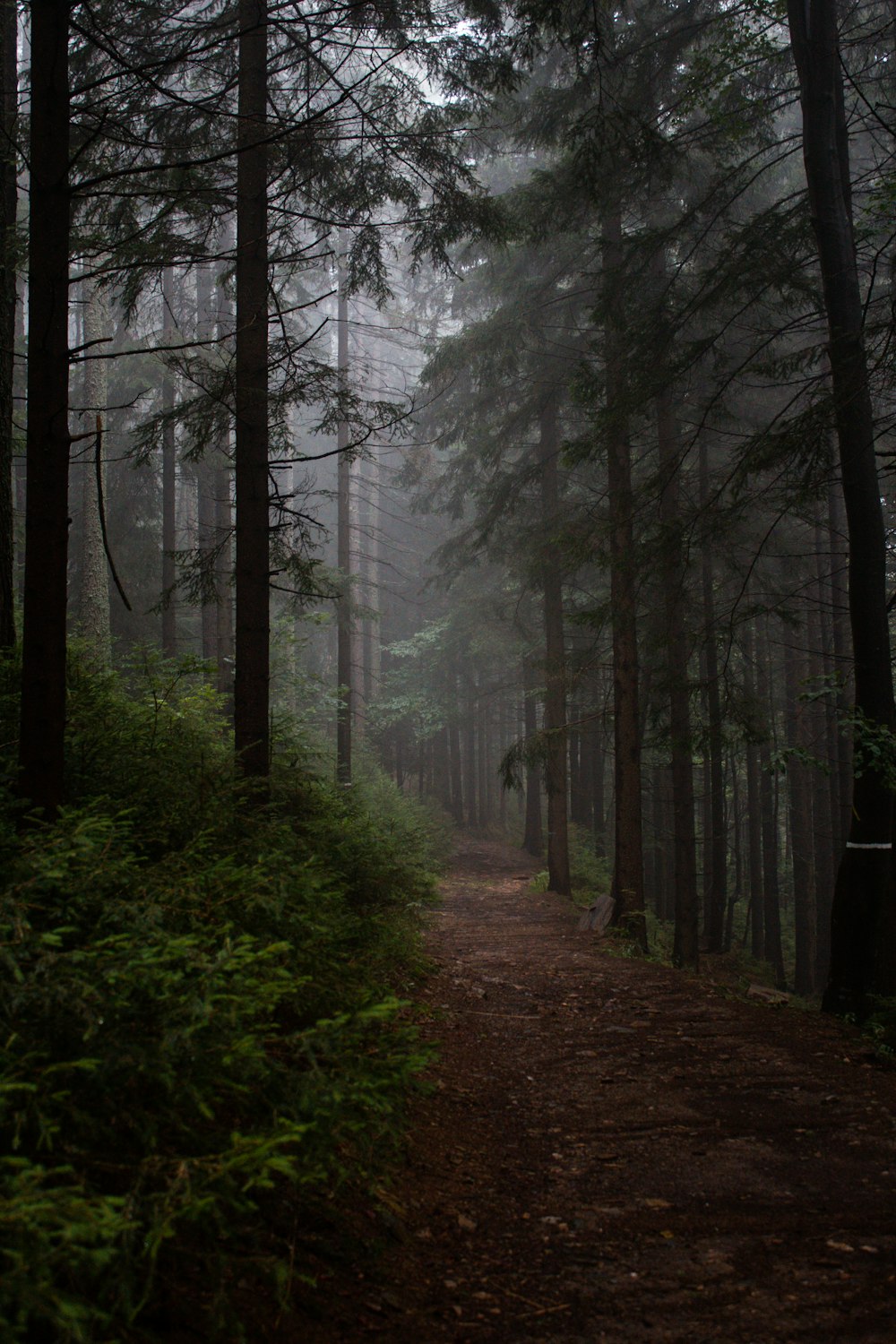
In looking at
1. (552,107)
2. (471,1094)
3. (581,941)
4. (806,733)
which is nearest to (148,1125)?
(471,1094)

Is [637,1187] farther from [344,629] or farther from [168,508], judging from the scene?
[168,508]

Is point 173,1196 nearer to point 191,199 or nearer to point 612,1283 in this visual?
point 612,1283

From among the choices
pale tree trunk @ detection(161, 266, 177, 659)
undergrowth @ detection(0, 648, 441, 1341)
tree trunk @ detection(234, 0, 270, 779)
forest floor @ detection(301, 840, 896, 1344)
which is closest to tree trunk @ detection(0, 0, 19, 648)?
tree trunk @ detection(234, 0, 270, 779)

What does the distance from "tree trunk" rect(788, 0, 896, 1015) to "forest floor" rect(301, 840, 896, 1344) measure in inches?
35.4

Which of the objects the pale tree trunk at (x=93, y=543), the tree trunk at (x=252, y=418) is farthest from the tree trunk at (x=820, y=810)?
the pale tree trunk at (x=93, y=543)

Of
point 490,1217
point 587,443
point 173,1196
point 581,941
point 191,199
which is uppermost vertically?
point 191,199

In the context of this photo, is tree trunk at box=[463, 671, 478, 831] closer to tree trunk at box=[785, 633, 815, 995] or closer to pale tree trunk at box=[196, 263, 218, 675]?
pale tree trunk at box=[196, 263, 218, 675]

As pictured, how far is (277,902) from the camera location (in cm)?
338

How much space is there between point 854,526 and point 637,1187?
6293 millimetres

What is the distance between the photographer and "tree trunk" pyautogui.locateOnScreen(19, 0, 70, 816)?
13.1ft

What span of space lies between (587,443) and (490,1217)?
7756 mm

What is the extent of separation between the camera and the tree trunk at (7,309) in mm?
6293

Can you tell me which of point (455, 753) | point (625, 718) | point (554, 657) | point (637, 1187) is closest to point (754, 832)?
point (554, 657)

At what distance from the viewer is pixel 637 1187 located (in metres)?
3.76
